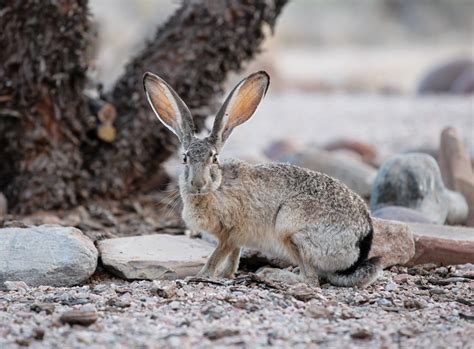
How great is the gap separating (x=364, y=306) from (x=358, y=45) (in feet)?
114

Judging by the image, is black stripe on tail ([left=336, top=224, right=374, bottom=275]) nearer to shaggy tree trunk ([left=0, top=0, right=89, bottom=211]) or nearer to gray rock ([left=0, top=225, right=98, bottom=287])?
gray rock ([left=0, top=225, right=98, bottom=287])

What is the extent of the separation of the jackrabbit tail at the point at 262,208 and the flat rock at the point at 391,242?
52 cm

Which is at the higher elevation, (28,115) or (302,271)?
(28,115)

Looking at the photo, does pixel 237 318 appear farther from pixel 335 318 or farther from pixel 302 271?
pixel 302 271

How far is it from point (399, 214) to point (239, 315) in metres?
2.91

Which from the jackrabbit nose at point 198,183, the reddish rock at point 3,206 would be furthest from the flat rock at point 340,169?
the jackrabbit nose at point 198,183

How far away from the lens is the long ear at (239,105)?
6188 millimetres

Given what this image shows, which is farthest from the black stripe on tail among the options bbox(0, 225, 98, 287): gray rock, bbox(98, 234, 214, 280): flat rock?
bbox(0, 225, 98, 287): gray rock

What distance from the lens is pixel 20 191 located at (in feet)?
27.7

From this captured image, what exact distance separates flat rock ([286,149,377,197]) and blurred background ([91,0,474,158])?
3.97 ft

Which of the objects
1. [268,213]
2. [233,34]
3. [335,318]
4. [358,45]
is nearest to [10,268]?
[268,213]

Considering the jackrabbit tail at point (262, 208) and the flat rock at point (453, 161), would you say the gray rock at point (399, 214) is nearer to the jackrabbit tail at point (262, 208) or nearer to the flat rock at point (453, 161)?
the flat rock at point (453, 161)

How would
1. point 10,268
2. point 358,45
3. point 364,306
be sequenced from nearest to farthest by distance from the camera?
point 364,306
point 10,268
point 358,45

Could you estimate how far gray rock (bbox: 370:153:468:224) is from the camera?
26.4 ft
